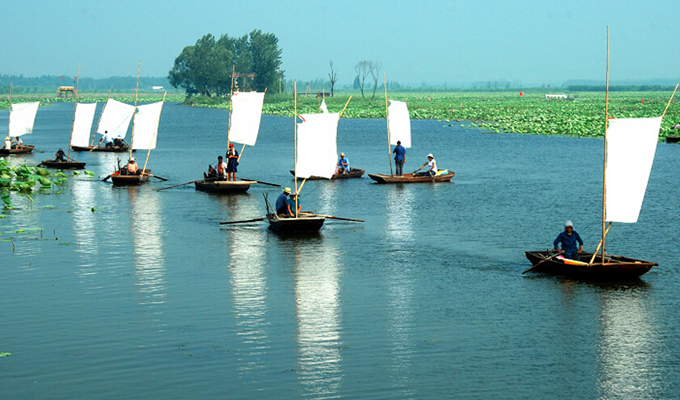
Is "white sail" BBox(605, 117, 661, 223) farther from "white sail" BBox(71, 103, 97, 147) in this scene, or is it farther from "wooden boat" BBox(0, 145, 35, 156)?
"wooden boat" BBox(0, 145, 35, 156)

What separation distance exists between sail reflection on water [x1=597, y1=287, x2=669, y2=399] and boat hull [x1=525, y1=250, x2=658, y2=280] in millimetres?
725

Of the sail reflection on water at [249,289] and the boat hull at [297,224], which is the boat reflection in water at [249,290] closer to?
the sail reflection on water at [249,289]

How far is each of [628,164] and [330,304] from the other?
960 centimetres

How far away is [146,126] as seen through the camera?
49.3 metres

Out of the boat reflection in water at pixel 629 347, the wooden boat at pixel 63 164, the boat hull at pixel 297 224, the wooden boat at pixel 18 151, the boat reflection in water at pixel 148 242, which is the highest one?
the wooden boat at pixel 18 151

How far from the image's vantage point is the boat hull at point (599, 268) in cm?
2262

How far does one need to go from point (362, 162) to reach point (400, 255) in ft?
121

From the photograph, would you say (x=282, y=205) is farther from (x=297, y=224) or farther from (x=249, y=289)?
(x=249, y=289)

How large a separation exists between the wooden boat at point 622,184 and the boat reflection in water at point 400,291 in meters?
4.05

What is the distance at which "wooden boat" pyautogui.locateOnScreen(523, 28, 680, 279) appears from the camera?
2269cm

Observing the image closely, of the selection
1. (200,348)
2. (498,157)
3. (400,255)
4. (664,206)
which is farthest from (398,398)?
(498,157)

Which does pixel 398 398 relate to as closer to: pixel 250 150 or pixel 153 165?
pixel 153 165

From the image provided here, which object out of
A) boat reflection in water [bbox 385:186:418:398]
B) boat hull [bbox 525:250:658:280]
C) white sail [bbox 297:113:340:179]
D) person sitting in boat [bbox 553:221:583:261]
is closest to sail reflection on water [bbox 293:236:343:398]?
boat reflection in water [bbox 385:186:418:398]

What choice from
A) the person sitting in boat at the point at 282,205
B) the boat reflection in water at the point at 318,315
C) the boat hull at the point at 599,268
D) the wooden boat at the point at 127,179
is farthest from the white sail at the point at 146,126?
the boat hull at the point at 599,268
